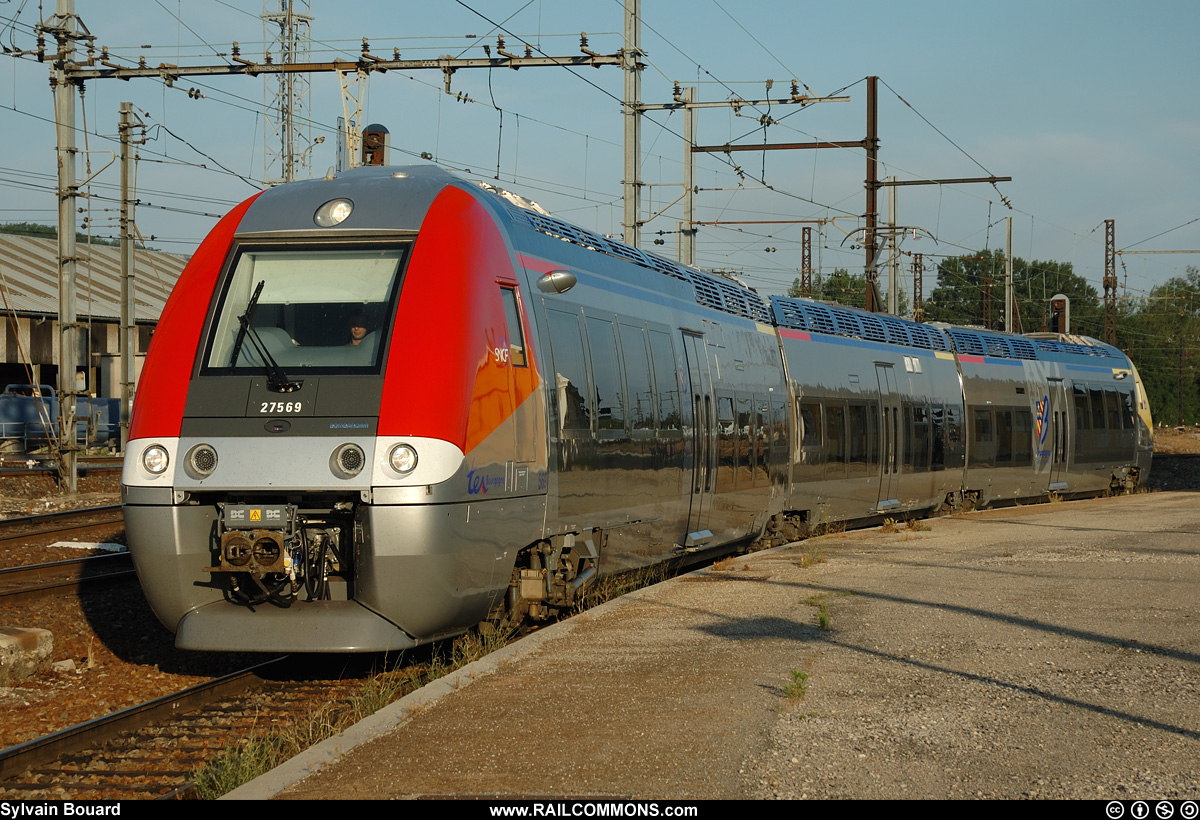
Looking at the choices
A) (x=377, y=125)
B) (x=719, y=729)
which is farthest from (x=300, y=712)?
(x=377, y=125)

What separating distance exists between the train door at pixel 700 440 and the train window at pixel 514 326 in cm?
406

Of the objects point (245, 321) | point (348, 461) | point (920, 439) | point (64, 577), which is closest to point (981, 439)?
point (920, 439)

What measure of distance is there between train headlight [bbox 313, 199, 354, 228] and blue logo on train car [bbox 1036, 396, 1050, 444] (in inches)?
778

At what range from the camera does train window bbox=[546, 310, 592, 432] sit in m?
9.64

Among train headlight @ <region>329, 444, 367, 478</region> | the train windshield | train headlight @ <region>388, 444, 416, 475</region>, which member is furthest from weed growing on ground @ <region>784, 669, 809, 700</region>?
the train windshield

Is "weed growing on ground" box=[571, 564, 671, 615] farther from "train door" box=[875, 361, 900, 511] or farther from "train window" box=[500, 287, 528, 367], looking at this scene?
"train door" box=[875, 361, 900, 511]

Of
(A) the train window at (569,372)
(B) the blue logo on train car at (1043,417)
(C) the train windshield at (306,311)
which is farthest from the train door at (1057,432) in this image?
(C) the train windshield at (306,311)

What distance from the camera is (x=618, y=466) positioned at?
34.9ft

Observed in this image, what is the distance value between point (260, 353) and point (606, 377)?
3271 mm

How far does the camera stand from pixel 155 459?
313 inches

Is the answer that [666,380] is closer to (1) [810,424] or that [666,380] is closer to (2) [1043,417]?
(1) [810,424]
